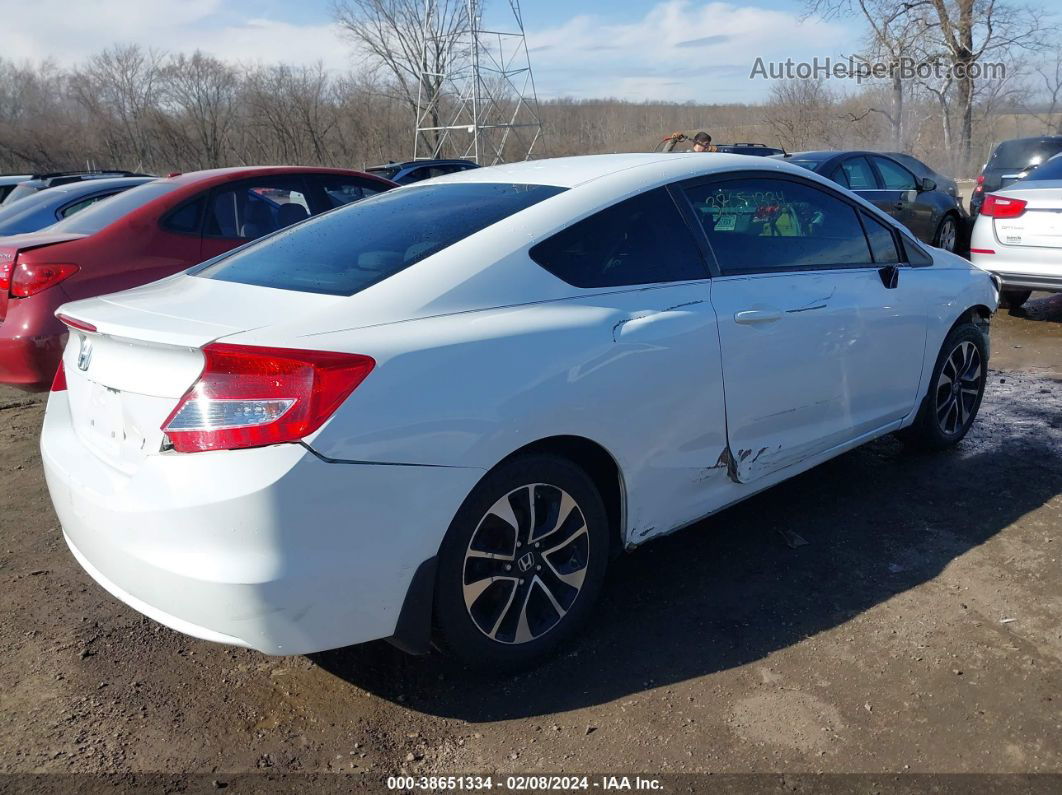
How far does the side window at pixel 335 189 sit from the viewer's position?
6.84 metres

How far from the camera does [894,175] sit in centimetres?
1057

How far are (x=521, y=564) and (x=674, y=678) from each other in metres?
0.63

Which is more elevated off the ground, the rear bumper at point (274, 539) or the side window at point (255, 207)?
the side window at point (255, 207)

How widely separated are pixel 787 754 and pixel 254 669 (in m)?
1.76

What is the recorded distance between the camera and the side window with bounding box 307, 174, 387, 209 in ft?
22.4

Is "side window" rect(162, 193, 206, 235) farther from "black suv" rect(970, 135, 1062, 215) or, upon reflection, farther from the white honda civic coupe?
"black suv" rect(970, 135, 1062, 215)

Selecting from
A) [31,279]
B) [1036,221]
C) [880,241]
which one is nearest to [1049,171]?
[1036,221]

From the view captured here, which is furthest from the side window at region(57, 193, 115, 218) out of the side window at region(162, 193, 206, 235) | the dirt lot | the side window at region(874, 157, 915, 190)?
the side window at region(874, 157, 915, 190)

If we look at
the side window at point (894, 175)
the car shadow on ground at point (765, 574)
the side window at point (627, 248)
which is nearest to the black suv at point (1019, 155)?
the side window at point (894, 175)

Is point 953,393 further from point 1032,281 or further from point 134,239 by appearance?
point 134,239

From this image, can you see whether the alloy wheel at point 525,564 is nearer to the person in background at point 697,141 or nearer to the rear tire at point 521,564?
the rear tire at point 521,564

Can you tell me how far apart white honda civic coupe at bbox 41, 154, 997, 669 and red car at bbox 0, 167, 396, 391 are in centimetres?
226

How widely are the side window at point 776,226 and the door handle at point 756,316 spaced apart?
0.62 feet

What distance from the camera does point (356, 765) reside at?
8.37 ft
